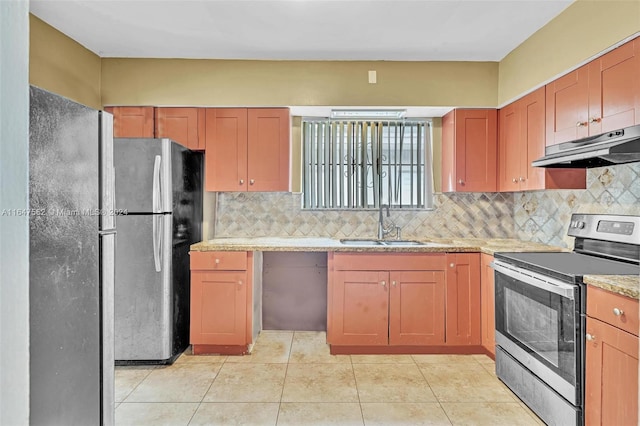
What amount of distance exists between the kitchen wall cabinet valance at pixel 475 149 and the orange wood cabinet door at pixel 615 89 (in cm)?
109

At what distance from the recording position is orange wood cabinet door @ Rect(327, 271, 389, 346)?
3.01 metres

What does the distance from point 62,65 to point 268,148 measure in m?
1.68

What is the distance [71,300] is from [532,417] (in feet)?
8.04

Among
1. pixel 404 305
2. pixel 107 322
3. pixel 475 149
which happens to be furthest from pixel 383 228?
pixel 107 322

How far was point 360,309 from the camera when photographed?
302cm

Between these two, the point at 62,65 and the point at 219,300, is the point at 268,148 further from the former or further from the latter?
the point at 62,65

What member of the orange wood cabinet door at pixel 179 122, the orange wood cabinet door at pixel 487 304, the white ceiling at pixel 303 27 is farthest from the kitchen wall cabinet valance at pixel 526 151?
the orange wood cabinet door at pixel 179 122

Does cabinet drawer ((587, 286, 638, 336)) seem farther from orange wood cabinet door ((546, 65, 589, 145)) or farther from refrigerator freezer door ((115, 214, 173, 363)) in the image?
refrigerator freezer door ((115, 214, 173, 363))

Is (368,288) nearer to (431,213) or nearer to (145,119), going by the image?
(431,213)

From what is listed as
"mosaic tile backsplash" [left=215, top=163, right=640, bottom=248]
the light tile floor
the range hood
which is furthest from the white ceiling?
the light tile floor

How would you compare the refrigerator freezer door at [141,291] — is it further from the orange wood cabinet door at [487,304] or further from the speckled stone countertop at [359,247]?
the orange wood cabinet door at [487,304]

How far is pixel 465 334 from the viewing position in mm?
3020

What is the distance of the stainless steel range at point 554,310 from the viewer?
1.85 meters

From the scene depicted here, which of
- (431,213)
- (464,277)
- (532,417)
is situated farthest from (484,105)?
(532,417)
